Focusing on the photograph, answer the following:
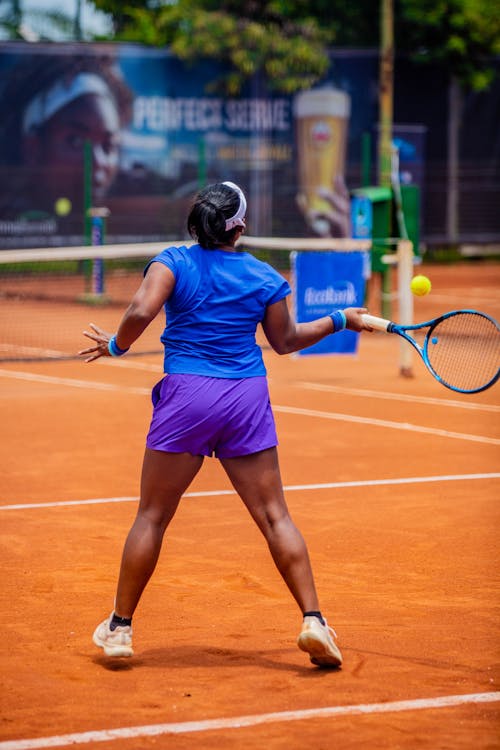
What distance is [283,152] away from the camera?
29344 mm

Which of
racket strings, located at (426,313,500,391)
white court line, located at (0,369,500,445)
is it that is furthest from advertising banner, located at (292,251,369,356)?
racket strings, located at (426,313,500,391)

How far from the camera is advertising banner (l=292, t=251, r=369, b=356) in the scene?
13.3 meters

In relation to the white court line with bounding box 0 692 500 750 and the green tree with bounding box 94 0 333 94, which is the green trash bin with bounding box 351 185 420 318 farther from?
the green tree with bounding box 94 0 333 94

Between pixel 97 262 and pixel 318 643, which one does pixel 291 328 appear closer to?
pixel 318 643

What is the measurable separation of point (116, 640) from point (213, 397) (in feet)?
3.34

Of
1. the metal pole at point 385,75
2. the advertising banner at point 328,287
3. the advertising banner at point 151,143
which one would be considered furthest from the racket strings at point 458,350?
the metal pole at point 385,75

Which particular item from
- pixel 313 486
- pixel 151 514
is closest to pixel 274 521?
pixel 151 514

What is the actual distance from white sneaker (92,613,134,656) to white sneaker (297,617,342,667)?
2.18ft

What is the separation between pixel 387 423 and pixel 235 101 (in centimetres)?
2040

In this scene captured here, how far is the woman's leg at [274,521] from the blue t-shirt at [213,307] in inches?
13.8

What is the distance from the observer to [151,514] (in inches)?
191

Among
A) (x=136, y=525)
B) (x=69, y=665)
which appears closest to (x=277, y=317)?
(x=136, y=525)

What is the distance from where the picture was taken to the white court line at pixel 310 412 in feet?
32.2

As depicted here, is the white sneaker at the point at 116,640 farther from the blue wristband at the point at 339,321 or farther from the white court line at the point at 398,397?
the white court line at the point at 398,397
